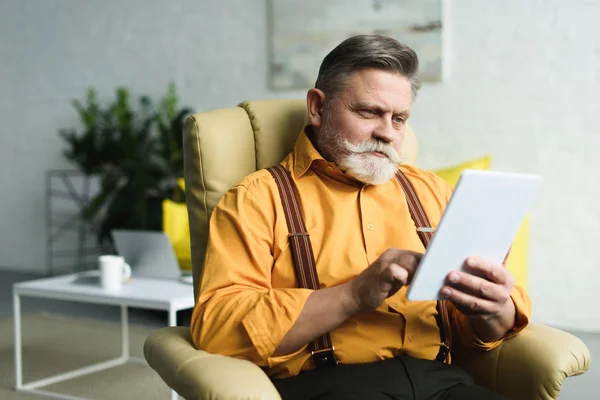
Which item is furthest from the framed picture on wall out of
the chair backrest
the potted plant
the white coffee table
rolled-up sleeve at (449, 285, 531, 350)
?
rolled-up sleeve at (449, 285, 531, 350)

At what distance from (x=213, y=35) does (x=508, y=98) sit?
79.4 inches

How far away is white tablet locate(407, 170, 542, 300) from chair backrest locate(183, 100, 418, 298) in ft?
1.90

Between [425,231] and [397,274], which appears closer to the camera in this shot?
[397,274]

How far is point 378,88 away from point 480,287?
0.51m

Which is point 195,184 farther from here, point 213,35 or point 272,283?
point 213,35

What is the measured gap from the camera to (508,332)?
4.81ft

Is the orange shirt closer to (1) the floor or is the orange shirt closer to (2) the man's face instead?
(2) the man's face

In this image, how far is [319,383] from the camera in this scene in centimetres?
135

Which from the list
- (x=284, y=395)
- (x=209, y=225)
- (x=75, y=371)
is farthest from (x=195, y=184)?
(x=75, y=371)

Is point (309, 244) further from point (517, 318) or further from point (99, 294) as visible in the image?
point (99, 294)

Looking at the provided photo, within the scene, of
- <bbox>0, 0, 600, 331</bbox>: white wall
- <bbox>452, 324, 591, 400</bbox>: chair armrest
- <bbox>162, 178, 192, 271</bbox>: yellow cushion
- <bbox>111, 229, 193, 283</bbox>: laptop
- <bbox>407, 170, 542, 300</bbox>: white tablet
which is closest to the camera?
<bbox>407, 170, 542, 300</bbox>: white tablet

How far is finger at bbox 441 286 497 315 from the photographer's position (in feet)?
4.10

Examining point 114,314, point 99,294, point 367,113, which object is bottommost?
point 114,314

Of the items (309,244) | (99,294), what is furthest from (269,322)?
(99,294)
